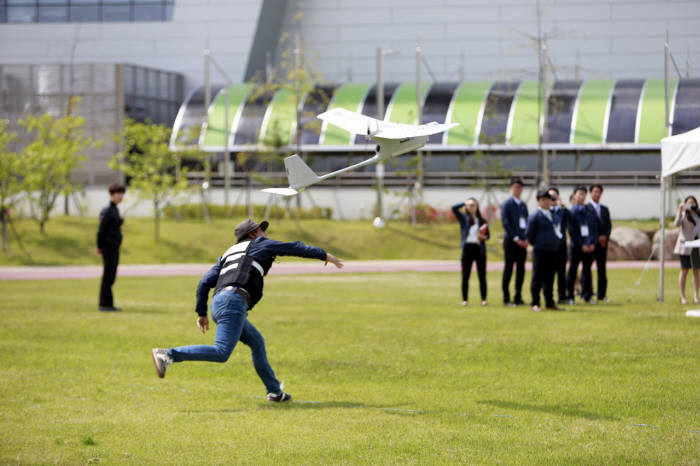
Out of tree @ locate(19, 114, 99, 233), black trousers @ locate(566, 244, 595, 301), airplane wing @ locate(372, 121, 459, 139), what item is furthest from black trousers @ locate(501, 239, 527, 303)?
tree @ locate(19, 114, 99, 233)

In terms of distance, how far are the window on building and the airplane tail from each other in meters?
44.8

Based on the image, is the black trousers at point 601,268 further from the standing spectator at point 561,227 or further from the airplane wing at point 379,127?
the airplane wing at point 379,127

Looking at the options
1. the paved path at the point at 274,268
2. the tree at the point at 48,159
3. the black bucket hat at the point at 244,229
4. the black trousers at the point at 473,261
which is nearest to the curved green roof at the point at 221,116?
the tree at the point at 48,159

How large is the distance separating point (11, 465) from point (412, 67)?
44976mm

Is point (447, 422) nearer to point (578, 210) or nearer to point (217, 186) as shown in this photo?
point (578, 210)

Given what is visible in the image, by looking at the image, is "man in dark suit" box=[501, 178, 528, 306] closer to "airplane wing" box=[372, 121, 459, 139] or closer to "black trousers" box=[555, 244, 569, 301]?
"black trousers" box=[555, 244, 569, 301]

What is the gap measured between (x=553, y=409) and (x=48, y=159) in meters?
28.9

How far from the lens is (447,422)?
27.3 ft

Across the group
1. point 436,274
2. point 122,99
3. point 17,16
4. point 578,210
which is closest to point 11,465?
point 578,210

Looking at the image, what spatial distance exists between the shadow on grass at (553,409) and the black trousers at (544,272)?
7559 millimetres

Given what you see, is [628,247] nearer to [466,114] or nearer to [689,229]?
[466,114]

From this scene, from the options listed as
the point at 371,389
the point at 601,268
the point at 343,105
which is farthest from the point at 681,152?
the point at 343,105

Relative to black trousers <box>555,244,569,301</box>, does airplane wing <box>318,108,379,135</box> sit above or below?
above

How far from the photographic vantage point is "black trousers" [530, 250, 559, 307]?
16.4m
